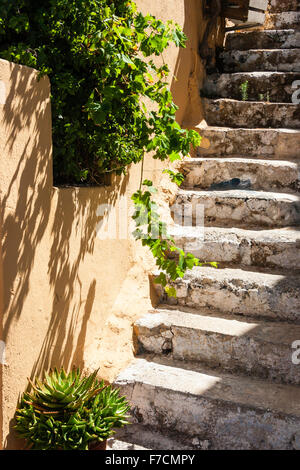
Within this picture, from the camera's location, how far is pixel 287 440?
2.28 m

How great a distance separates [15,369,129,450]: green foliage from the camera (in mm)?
2066

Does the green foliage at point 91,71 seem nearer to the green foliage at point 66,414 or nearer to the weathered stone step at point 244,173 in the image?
the green foliage at point 66,414

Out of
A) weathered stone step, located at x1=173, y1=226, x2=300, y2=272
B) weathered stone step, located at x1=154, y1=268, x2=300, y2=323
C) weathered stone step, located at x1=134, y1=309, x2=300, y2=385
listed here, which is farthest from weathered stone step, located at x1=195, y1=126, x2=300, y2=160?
weathered stone step, located at x1=134, y1=309, x2=300, y2=385

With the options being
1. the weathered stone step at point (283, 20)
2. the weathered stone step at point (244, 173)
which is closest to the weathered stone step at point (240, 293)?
the weathered stone step at point (244, 173)

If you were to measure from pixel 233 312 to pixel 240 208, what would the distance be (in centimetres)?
89

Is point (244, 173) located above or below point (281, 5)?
below

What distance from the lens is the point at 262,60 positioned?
16.0 ft

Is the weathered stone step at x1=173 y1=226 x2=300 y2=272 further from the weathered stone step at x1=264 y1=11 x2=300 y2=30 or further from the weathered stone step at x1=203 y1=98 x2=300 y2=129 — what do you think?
the weathered stone step at x1=264 y1=11 x2=300 y2=30

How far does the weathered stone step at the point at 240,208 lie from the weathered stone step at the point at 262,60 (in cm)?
185

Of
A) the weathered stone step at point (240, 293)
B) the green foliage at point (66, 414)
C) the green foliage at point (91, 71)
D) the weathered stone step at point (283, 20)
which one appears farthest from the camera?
the weathered stone step at point (283, 20)

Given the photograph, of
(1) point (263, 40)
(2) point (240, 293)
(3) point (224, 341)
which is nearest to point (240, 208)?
(2) point (240, 293)

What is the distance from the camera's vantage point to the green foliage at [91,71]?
2.25 metres

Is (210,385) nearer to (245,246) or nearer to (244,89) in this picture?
(245,246)

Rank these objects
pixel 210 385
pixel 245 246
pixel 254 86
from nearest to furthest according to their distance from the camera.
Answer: pixel 210 385 < pixel 245 246 < pixel 254 86
